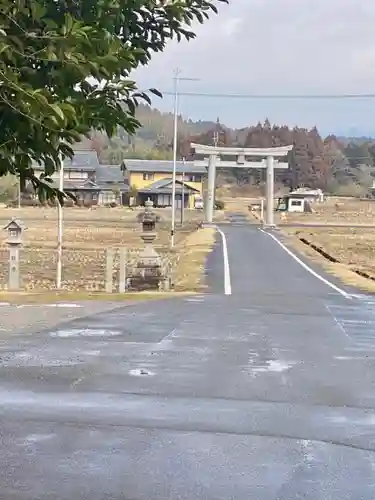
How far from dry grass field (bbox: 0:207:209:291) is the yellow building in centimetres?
1504

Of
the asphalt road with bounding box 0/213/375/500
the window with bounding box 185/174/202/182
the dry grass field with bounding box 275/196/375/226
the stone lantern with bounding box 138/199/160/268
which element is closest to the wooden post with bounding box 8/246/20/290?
the stone lantern with bounding box 138/199/160/268

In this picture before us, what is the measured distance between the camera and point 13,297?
A: 19.3 meters

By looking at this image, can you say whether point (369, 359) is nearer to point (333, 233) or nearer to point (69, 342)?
point (69, 342)

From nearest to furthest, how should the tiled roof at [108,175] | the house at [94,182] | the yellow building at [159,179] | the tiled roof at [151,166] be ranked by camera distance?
the yellow building at [159,179]
the house at [94,182]
the tiled roof at [151,166]
the tiled roof at [108,175]

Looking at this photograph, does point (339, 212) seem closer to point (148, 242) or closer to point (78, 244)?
point (78, 244)

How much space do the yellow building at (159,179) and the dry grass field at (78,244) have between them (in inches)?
592

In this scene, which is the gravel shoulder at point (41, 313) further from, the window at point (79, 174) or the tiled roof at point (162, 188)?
the window at point (79, 174)

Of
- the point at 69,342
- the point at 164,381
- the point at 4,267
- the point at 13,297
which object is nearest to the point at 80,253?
the point at 4,267

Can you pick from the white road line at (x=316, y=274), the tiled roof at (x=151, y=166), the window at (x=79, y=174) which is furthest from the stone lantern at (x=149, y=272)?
the window at (x=79, y=174)

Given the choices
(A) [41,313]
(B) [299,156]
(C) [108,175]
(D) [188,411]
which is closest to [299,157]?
(B) [299,156]

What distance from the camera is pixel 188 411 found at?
7625 millimetres

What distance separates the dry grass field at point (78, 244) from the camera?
27578 mm

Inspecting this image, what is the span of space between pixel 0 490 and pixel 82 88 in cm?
256

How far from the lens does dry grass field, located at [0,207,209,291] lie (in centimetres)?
2758
